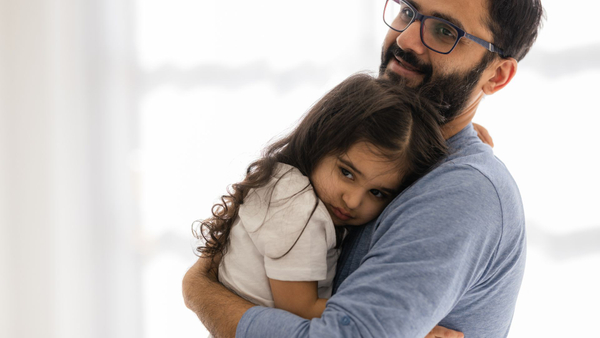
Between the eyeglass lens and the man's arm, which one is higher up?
the eyeglass lens

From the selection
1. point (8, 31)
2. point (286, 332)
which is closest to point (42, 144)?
point (8, 31)

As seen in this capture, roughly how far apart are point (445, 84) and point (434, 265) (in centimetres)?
54

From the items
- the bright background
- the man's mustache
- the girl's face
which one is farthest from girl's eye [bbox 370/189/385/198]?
the bright background

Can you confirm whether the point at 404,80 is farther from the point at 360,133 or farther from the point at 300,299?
the point at 300,299

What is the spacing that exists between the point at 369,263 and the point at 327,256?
0.73ft

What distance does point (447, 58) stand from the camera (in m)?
1.20

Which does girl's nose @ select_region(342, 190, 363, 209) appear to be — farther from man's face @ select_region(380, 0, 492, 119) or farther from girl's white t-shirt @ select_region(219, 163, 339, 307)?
man's face @ select_region(380, 0, 492, 119)

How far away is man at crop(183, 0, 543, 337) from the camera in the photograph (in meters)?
0.82

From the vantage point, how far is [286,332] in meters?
0.86

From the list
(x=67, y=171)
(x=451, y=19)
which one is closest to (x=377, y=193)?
(x=451, y=19)

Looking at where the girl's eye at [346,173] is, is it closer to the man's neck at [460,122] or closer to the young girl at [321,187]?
the young girl at [321,187]

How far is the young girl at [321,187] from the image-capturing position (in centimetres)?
98

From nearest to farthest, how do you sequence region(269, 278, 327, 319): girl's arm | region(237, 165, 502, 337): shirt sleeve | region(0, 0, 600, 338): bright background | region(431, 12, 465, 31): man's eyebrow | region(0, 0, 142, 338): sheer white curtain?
1. region(237, 165, 502, 337): shirt sleeve
2. region(269, 278, 327, 319): girl's arm
3. region(431, 12, 465, 31): man's eyebrow
4. region(0, 0, 600, 338): bright background
5. region(0, 0, 142, 338): sheer white curtain

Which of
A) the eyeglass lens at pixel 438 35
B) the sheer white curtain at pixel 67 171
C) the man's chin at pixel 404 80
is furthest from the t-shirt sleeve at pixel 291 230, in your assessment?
the sheer white curtain at pixel 67 171
